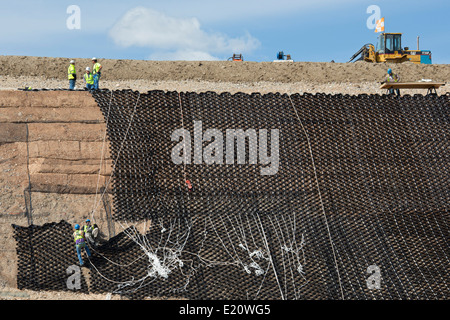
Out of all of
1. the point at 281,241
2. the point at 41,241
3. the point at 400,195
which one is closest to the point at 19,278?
the point at 41,241

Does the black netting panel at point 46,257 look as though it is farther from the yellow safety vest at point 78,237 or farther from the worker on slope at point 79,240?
the yellow safety vest at point 78,237

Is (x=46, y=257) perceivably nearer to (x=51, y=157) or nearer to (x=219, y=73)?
(x=51, y=157)

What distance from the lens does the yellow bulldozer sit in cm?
3272

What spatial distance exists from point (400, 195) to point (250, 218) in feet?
14.4

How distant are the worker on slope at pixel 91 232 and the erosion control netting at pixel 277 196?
1.09 ft

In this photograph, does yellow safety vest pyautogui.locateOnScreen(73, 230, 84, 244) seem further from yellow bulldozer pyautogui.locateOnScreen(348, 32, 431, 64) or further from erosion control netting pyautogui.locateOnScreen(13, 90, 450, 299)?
yellow bulldozer pyautogui.locateOnScreen(348, 32, 431, 64)

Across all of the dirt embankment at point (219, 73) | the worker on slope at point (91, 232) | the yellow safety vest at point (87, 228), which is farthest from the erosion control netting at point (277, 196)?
the dirt embankment at point (219, 73)

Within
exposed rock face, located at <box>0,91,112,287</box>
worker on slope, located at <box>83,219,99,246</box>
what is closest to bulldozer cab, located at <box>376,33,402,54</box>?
exposed rock face, located at <box>0,91,112,287</box>

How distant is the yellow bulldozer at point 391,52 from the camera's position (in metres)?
32.7

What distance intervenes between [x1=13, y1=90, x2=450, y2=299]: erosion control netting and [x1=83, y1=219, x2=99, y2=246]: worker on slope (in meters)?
0.33

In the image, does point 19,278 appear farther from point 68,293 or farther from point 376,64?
point 376,64

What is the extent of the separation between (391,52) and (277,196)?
22.9 m
